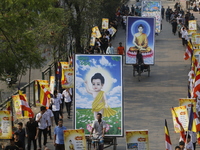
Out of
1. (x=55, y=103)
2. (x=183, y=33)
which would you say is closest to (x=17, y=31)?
(x=55, y=103)

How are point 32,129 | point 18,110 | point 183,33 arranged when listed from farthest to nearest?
point 183,33 → point 18,110 → point 32,129

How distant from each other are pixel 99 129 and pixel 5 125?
2770 millimetres

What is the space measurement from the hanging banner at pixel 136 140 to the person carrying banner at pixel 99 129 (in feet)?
3.53

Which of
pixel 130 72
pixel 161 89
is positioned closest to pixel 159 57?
pixel 130 72

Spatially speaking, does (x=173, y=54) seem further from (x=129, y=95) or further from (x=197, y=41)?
(x=129, y=95)

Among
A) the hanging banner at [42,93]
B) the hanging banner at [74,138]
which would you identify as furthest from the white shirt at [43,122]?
the hanging banner at [42,93]

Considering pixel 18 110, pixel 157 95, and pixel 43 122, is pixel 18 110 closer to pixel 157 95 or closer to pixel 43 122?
pixel 43 122

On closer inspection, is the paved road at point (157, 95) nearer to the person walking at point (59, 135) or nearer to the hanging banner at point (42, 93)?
the hanging banner at point (42, 93)

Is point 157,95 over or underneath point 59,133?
over

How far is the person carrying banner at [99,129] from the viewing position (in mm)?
16141

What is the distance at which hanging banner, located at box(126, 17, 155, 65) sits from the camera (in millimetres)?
28047

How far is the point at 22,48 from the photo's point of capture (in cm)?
1584

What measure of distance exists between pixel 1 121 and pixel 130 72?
14.4 meters

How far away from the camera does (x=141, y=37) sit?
92.5 feet
